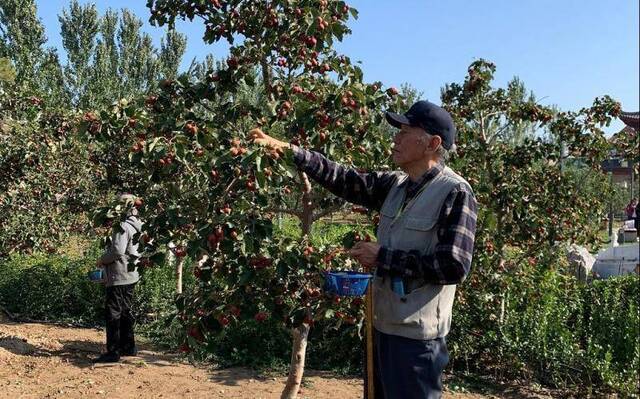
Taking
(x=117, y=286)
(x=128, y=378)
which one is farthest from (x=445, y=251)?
(x=117, y=286)

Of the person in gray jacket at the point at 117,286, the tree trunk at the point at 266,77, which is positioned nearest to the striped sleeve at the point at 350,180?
the tree trunk at the point at 266,77

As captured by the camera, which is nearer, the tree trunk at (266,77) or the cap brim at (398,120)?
the cap brim at (398,120)

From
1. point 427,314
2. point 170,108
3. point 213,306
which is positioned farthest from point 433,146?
point 170,108

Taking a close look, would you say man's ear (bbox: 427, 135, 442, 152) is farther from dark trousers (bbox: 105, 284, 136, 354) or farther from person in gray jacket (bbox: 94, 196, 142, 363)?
dark trousers (bbox: 105, 284, 136, 354)

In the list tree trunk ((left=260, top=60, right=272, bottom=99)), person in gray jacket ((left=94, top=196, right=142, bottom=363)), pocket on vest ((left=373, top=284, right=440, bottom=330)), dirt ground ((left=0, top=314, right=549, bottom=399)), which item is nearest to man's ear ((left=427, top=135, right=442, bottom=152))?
pocket on vest ((left=373, top=284, right=440, bottom=330))

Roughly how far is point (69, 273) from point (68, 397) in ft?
10.8

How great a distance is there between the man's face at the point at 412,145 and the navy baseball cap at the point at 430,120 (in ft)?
0.07

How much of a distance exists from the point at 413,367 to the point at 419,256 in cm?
39

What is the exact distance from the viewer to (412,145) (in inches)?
86.2

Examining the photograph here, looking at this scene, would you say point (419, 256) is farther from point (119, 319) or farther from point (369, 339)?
point (119, 319)

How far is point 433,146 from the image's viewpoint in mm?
2178

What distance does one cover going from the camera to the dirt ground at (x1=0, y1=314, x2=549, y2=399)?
4547 mm

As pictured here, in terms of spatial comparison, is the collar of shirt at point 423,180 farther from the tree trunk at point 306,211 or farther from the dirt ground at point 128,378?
the dirt ground at point 128,378

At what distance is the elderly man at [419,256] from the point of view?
78.5 inches
